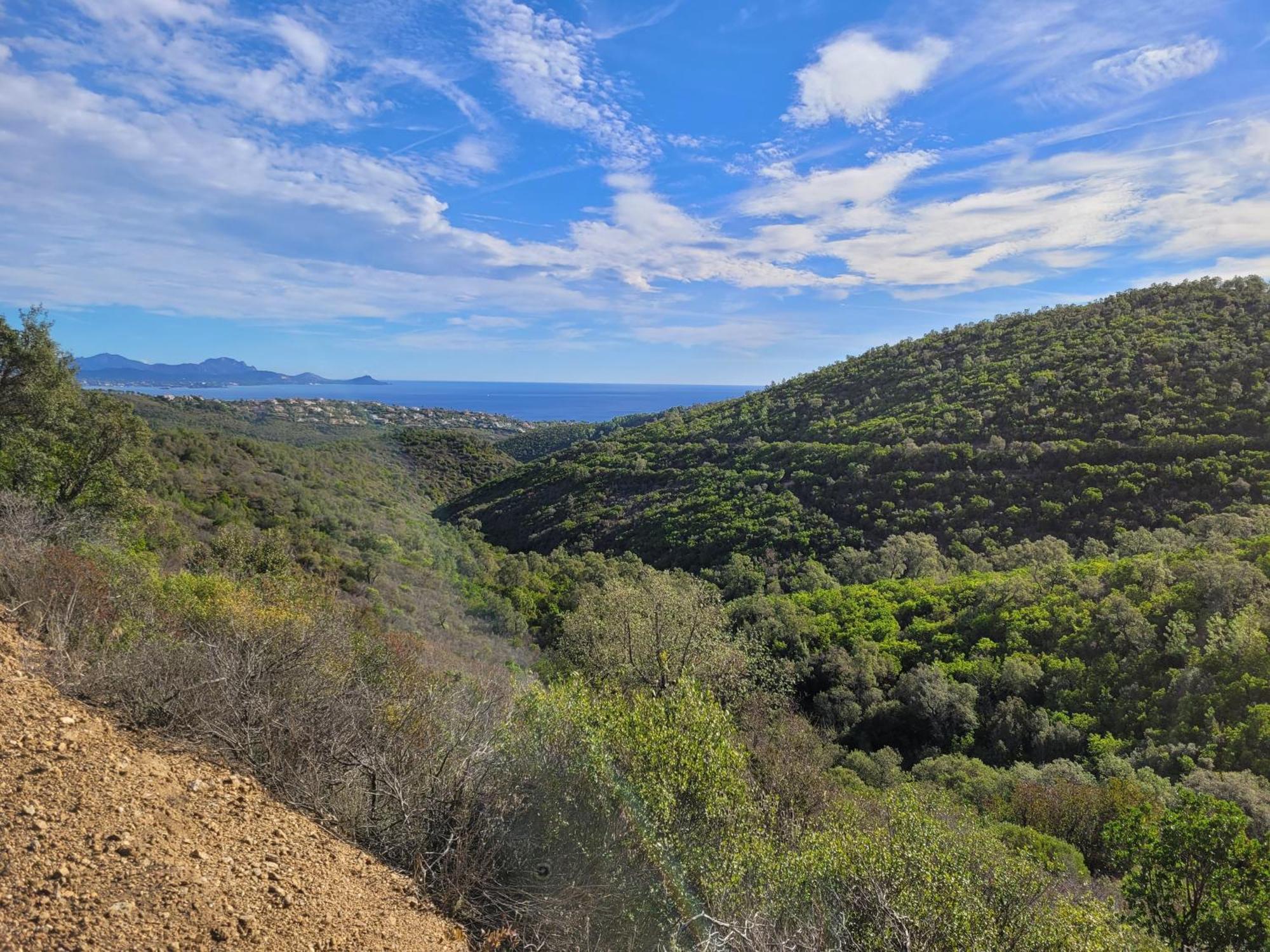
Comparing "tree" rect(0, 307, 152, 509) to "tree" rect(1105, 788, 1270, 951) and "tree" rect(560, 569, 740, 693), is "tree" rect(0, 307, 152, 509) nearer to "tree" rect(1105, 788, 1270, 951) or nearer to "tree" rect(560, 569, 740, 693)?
"tree" rect(560, 569, 740, 693)

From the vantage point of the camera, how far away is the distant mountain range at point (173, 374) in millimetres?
121688

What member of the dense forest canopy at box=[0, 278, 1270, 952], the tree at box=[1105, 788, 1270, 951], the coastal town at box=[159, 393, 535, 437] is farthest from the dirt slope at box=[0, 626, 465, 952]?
the coastal town at box=[159, 393, 535, 437]

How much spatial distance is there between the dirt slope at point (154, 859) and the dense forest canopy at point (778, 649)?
51 cm

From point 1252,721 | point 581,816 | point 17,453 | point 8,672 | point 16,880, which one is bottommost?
point 1252,721

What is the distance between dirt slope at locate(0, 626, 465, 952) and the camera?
453 centimetres

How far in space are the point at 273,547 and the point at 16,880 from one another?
54.1 ft

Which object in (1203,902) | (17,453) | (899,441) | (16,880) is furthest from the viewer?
(899,441)

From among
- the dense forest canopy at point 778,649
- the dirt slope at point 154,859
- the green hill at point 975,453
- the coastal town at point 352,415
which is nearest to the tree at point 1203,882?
the dense forest canopy at point 778,649

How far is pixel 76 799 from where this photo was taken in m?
5.40

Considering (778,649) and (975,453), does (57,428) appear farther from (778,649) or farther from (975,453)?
(975,453)

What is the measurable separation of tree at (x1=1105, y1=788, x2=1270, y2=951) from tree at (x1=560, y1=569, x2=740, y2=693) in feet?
29.1

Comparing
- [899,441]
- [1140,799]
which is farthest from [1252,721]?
[899,441]

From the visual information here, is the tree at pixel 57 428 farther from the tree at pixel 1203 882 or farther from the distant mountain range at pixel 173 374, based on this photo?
the distant mountain range at pixel 173 374

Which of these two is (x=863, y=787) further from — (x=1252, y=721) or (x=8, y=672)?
(x=8, y=672)
